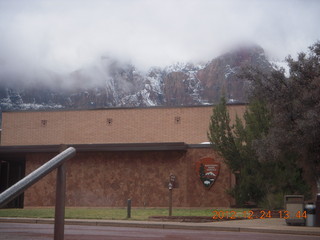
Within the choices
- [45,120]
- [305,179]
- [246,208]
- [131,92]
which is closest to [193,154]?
[246,208]

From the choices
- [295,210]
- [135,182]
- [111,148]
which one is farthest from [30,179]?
[111,148]

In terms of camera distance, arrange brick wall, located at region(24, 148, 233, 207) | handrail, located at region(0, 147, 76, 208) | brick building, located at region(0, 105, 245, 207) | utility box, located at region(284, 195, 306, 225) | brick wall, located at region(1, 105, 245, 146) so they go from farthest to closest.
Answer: brick wall, located at region(1, 105, 245, 146)
brick building, located at region(0, 105, 245, 207)
brick wall, located at region(24, 148, 233, 207)
utility box, located at region(284, 195, 306, 225)
handrail, located at region(0, 147, 76, 208)

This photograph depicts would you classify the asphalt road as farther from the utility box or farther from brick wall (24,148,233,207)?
brick wall (24,148,233,207)

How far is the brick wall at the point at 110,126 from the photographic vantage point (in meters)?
42.0

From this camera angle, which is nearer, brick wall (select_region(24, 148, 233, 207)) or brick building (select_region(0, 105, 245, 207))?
brick wall (select_region(24, 148, 233, 207))

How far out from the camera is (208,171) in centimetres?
3400

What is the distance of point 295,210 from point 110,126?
86.6 ft

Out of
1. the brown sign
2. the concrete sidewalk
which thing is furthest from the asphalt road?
the brown sign

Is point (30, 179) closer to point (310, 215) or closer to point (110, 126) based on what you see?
point (310, 215)

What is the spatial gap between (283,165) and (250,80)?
17.6 feet

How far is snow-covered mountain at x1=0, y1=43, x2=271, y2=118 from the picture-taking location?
130250 mm

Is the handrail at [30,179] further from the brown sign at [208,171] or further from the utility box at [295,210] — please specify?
the brown sign at [208,171]

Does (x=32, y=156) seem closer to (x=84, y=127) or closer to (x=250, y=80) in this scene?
(x=84, y=127)

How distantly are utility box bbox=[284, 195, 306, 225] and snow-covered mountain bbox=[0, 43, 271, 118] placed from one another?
9788 cm
